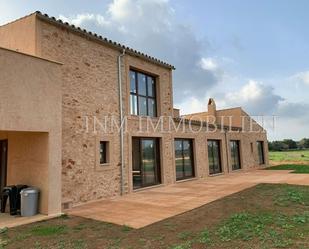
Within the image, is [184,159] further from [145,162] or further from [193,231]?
[193,231]

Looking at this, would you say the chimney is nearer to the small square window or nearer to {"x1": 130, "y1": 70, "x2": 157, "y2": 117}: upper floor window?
{"x1": 130, "y1": 70, "x2": 157, "y2": 117}: upper floor window

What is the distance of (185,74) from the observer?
20609 mm

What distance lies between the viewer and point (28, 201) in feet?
27.2

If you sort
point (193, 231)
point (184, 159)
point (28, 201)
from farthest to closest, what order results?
point (184, 159), point (28, 201), point (193, 231)

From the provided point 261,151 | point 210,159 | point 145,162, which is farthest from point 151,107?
point 261,151

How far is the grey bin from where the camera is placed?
27.1 ft

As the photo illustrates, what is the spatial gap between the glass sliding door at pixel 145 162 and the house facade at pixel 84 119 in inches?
1.9

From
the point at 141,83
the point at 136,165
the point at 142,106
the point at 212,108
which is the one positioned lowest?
the point at 136,165

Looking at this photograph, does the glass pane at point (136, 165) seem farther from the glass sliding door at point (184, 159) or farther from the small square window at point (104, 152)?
the glass sliding door at point (184, 159)

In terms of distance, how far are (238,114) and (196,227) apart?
2033cm

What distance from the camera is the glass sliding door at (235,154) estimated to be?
2306 centimetres

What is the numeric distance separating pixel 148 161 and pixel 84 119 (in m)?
4.60

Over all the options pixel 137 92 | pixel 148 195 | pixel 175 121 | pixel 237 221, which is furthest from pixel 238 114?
pixel 237 221

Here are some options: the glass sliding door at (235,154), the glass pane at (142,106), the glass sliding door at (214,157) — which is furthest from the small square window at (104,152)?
the glass sliding door at (235,154)
